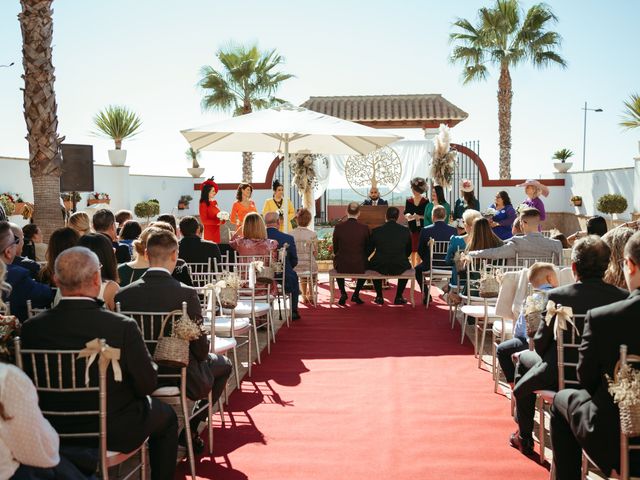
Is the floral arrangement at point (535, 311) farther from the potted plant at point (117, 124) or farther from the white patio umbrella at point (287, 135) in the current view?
the potted plant at point (117, 124)

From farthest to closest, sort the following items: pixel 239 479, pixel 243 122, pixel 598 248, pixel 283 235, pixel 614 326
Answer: pixel 243 122 → pixel 283 235 → pixel 239 479 → pixel 598 248 → pixel 614 326

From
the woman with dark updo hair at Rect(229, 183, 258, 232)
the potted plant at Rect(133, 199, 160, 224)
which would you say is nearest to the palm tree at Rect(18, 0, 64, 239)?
the woman with dark updo hair at Rect(229, 183, 258, 232)

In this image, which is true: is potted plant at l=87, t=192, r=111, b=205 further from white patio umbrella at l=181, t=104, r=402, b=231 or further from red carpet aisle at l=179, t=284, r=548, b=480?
red carpet aisle at l=179, t=284, r=548, b=480

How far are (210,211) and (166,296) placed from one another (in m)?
6.35

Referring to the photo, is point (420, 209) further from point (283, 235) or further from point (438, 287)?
point (283, 235)

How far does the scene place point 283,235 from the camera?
8.48 metres

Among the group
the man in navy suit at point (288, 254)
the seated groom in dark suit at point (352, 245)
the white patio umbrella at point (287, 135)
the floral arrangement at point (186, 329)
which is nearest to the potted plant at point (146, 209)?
the white patio umbrella at point (287, 135)

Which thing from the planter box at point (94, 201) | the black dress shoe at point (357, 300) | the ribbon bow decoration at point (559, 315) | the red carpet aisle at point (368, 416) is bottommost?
the red carpet aisle at point (368, 416)

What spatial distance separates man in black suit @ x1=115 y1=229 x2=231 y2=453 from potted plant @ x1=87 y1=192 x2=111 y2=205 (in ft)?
44.6

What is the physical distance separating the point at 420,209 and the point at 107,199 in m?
9.38

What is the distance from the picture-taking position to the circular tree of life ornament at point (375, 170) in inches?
663

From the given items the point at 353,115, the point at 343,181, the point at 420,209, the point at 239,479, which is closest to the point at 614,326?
the point at 239,479

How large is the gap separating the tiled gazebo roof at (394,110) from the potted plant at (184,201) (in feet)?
16.1

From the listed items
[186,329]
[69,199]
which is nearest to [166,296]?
[186,329]
